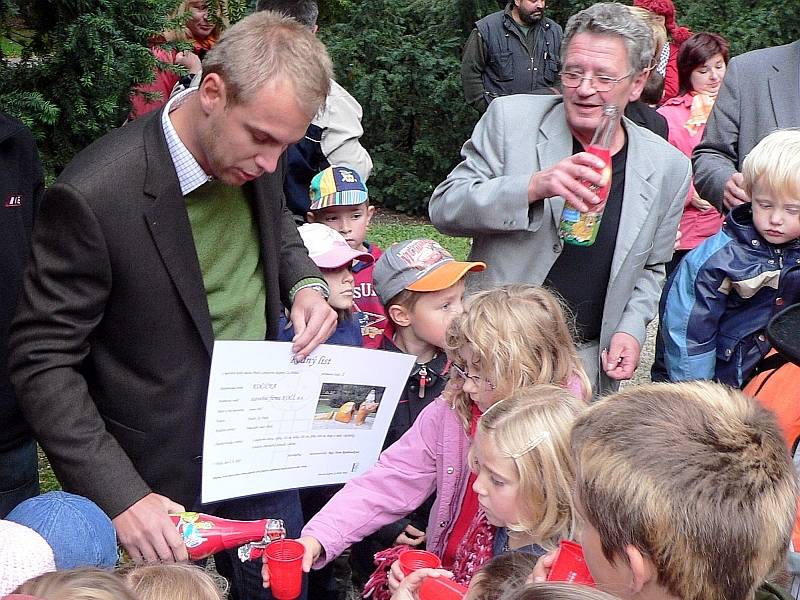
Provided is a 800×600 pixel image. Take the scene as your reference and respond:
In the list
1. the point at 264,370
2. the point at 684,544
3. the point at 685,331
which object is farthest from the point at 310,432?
the point at 685,331

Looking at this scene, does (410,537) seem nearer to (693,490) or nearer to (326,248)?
(326,248)

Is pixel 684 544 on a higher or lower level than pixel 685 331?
higher

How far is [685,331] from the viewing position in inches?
134

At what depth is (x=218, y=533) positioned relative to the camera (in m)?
2.27

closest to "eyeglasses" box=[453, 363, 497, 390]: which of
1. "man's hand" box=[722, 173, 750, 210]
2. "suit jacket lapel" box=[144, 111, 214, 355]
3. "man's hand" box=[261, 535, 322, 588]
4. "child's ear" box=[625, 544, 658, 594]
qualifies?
"man's hand" box=[261, 535, 322, 588]

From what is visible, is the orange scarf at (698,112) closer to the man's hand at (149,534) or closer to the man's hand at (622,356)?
the man's hand at (622,356)

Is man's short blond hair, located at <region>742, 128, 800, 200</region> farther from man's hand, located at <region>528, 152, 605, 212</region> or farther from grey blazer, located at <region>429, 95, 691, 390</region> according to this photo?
man's hand, located at <region>528, 152, 605, 212</region>

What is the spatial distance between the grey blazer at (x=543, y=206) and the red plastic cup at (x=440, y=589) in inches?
52.0

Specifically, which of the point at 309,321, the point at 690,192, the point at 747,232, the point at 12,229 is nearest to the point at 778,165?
the point at 747,232

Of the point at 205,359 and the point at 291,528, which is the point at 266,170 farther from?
the point at 291,528

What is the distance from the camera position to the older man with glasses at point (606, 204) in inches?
125

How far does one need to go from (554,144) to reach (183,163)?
144 centimetres

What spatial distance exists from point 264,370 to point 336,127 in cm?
250

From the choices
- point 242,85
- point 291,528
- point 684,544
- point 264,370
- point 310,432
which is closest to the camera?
point 684,544
